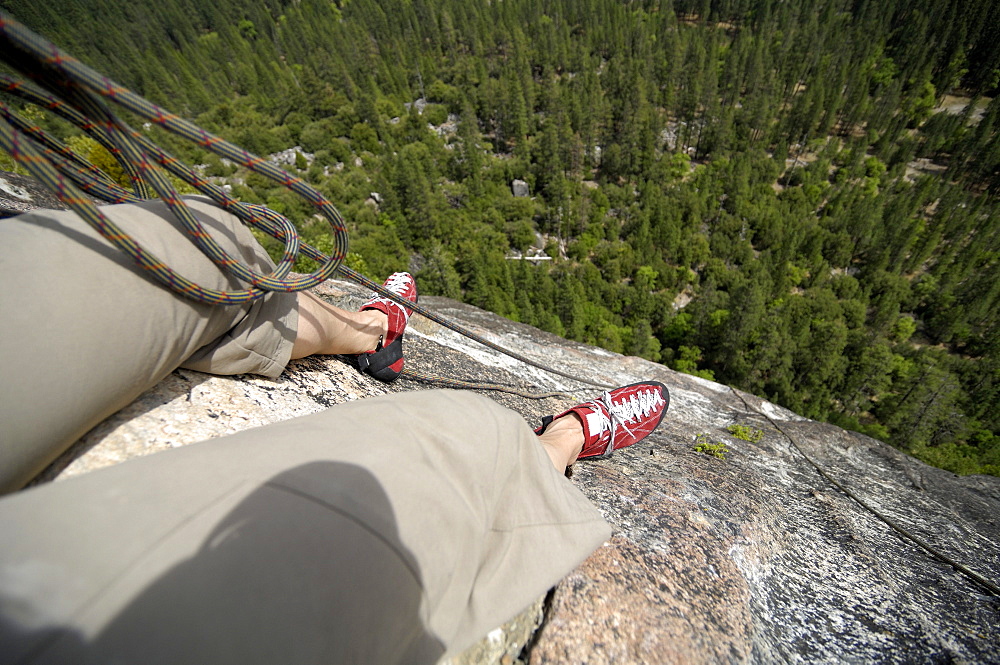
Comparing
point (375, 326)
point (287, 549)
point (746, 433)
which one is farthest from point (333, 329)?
point (746, 433)

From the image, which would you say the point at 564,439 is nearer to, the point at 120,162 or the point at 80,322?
the point at 80,322

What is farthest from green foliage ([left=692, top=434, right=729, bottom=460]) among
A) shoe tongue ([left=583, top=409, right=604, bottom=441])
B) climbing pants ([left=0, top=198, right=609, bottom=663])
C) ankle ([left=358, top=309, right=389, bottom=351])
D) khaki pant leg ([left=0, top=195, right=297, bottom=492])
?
khaki pant leg ([left=0, top=195, right=297, bottom=492])

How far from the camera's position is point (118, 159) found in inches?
67.6

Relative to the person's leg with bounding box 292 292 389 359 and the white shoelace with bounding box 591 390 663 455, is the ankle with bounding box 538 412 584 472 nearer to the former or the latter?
the white shoelace with bounding box 591 390 663 455

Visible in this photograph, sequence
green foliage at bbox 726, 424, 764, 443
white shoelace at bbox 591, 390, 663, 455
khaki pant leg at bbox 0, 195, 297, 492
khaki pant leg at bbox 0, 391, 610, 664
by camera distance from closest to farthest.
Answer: khaki pant leg at bbox 0, 391, 610, 664, khaki pant leg at bbox 0, 195, 297, 492, white shoelace at bbox 591, 390, 663, 455, green foliage at bbox 726, 424, 764, 443

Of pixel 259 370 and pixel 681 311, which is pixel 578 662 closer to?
pixel 259 370

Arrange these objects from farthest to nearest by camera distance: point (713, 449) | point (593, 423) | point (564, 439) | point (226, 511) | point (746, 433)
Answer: point (746, 433), point (713, 449), point (593, 423), point (564, 439), point (226, 511)

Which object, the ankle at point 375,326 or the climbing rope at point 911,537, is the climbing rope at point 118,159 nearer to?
the ankle at point 375,326

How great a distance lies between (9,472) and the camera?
4.03 ft

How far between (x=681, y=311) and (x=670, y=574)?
148ft

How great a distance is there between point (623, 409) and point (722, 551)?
4.26ft

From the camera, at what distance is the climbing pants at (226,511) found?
80cm

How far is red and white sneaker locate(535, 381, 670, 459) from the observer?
3.20 m

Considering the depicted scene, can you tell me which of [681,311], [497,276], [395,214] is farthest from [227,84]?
[681,311]
